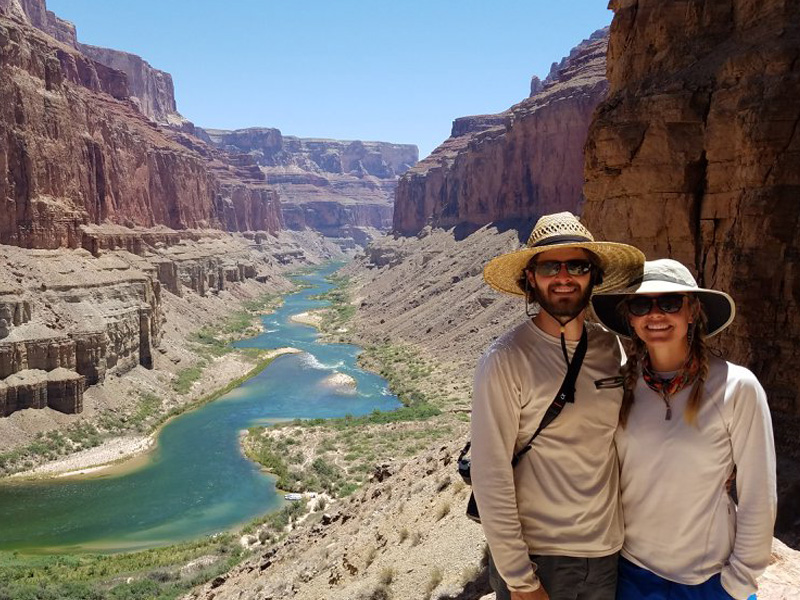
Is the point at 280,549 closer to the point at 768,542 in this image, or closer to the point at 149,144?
the point at 768,542

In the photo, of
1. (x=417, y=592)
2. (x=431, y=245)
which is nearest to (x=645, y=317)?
(x=417, y=592)

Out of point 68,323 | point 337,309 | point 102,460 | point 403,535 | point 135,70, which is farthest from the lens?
point 135,70

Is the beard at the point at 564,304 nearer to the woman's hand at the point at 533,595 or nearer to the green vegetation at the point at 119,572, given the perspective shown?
the woman's hand at the point at 533,595

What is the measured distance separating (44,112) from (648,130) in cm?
3948

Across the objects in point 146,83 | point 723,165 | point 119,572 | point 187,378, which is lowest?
point 119,572

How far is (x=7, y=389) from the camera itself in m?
28.1

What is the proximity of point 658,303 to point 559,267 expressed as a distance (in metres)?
0.62

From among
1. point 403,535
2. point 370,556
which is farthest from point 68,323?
point 403,535

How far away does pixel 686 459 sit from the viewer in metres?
3.51

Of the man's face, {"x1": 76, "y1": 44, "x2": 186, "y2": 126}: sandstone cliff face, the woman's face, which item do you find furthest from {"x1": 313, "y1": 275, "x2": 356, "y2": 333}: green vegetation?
{"x1": 76, "y1": 44, "x2": 186, "y2": 126}: sandstone cliff face

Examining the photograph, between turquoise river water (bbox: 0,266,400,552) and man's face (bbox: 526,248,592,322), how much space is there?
21.1 meters

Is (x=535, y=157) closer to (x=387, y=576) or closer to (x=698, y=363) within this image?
(x=387, y=576)

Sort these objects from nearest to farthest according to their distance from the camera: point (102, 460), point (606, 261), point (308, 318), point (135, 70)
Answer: point (606, 261)
point (102, 460)
point (308, 318)
point (135, 70)

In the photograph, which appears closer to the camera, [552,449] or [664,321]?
[552,449]
